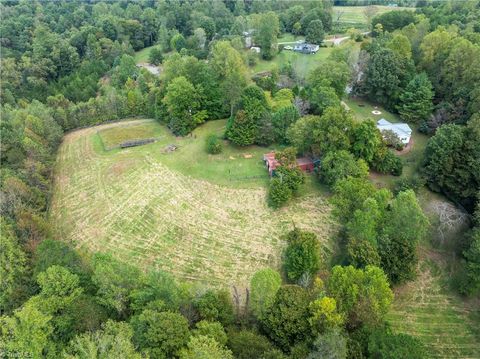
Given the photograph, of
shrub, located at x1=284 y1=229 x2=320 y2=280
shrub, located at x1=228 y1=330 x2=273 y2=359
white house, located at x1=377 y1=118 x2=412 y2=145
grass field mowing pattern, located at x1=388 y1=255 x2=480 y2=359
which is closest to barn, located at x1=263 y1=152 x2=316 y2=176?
white house, located at x1=377 y1=118 x2=412 y2=145

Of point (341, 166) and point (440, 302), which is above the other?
point (341, 166)

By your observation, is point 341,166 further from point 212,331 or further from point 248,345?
point 212,331

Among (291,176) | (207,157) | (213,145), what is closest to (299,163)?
(291,176)

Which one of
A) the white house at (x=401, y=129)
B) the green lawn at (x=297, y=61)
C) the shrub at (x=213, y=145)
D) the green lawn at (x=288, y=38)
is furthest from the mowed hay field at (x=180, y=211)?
the green lawn at (x=288, y=38)

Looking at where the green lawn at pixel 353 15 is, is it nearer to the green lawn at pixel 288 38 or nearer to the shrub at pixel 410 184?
the green lawn at pixel 288 38

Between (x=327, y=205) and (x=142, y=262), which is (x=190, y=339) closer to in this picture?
(x=142, y=262)

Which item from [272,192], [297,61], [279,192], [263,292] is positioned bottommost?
[272,192]

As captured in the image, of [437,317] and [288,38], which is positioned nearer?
[437,317]

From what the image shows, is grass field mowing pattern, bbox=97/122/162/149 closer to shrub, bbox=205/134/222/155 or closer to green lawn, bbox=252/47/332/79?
shrub, bbox=205/134/222/155
